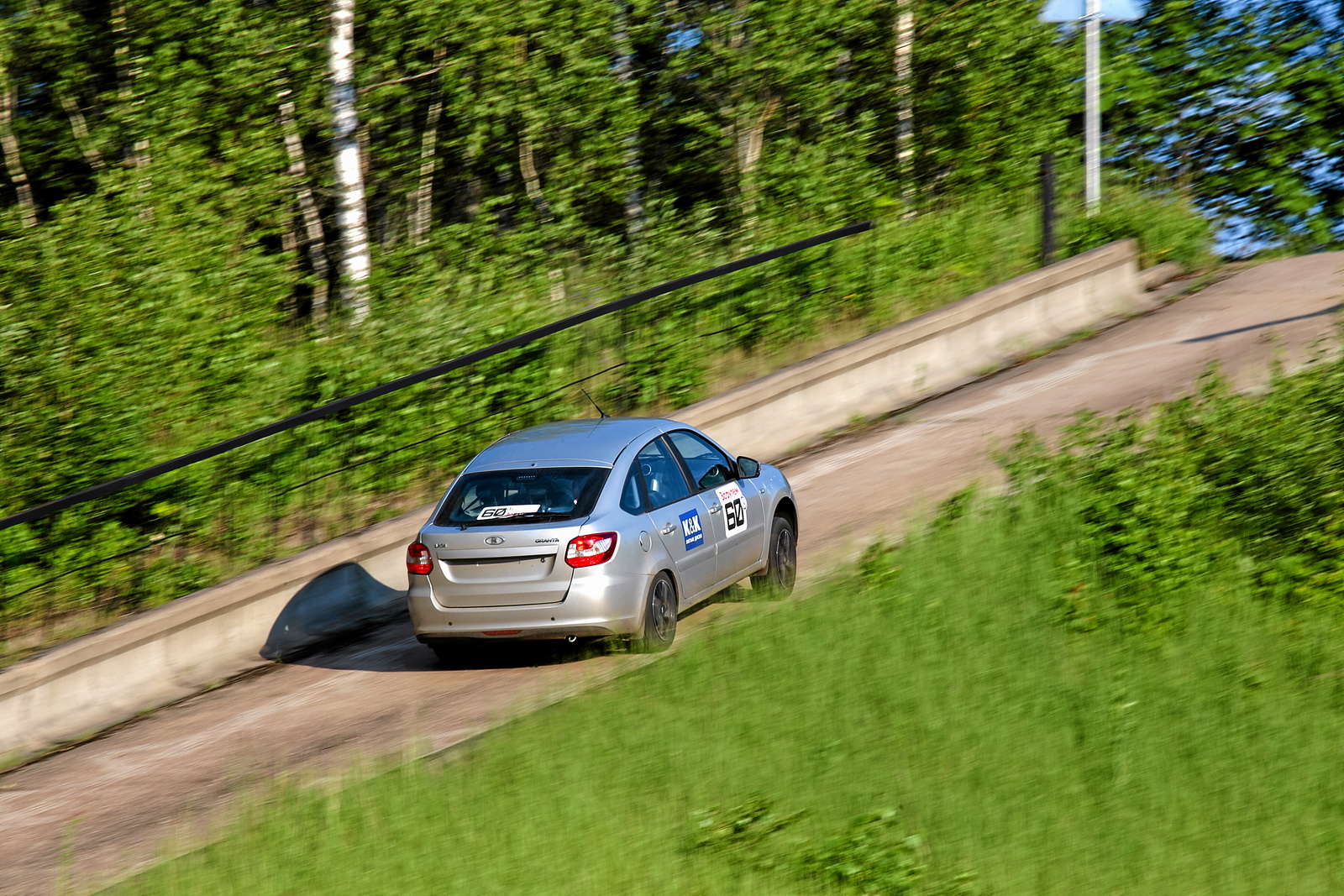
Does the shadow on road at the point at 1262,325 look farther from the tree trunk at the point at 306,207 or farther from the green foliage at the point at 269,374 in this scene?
the tree trunk at the point at 306,207

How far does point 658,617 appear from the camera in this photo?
9680 millimetres

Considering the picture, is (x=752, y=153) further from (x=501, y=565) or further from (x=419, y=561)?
(x=501, y=565)

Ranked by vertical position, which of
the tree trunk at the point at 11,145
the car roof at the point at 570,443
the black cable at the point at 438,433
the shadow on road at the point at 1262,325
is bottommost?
the shadow on road at the point at 1262,325

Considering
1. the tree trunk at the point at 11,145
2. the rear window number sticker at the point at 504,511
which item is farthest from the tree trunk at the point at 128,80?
the rear window number sticker at the point at 504,511

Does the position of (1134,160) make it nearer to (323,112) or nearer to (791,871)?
(323,112)

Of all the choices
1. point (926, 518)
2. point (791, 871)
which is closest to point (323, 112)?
point (926, 518)

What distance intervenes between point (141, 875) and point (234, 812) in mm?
843

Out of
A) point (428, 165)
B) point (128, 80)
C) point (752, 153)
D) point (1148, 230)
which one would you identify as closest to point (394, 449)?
point (428, 165)

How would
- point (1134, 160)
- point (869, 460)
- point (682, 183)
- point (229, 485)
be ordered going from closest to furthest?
point (229, 485) → point (869, 460) → point (682, 183) → point (1134, 160)

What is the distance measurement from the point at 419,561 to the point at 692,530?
1981 millimetres

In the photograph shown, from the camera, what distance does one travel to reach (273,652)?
11.7 m

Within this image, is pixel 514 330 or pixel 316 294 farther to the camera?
pixel 316 294

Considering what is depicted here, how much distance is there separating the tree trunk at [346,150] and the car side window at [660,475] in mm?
8870

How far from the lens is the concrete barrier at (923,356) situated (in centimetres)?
1594
